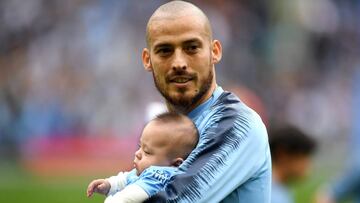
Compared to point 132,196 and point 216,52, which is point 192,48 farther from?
point 132,196

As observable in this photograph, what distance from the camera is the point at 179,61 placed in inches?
172

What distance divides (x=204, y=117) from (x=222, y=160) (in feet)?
1.07

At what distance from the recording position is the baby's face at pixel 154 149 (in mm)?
4168

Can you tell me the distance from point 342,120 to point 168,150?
589 inches

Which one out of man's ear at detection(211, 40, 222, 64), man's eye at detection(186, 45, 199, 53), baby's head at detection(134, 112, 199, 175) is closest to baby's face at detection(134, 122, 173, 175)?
baby's head at detection(134, 112, 199, 175)

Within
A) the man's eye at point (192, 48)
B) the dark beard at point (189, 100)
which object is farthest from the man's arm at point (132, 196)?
the man's eye at point (192, 48)

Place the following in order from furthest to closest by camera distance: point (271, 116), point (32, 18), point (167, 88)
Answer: point (32, 18), point (271, 116), point (167, 88)

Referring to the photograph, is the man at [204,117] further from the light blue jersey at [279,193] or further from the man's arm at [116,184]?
the light blue jersey at [279,193]

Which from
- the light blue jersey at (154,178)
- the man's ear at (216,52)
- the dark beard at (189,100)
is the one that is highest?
Result: the man's ear at (216,52)

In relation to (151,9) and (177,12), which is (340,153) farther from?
(177,12)

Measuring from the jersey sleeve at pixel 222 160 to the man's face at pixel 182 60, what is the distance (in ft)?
0.77

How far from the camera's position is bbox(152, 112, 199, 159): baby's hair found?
418cm

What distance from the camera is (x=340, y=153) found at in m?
18.1

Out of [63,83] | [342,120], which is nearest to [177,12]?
[63,83]
